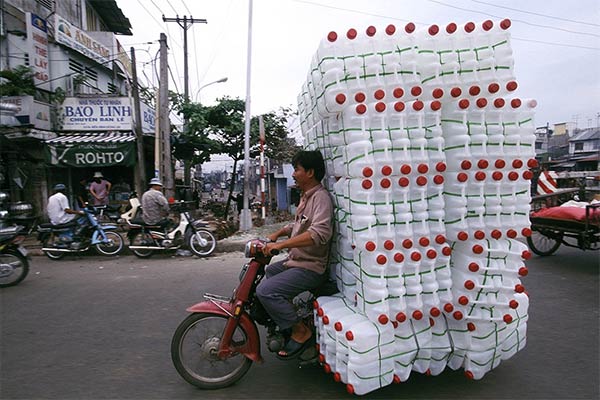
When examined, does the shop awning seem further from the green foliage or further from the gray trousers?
the gray trousers

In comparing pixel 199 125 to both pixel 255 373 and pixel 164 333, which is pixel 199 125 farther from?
pixel 255 373

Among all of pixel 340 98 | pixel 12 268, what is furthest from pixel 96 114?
pixel 340 98

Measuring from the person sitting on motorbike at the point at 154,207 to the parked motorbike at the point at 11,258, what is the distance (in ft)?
7.69

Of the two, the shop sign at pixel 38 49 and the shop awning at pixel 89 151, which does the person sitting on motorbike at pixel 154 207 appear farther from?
the shop sign at pixel 38 49

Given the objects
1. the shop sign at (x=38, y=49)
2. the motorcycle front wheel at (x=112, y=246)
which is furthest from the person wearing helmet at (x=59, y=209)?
the shop sign at (x=38, y=49)

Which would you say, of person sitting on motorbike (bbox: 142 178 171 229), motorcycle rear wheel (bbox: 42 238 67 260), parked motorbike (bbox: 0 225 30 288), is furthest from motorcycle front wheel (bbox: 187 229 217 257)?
parked motorbike (bbox: 0 225 30 288)

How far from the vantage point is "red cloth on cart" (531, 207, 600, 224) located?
17.9 feet

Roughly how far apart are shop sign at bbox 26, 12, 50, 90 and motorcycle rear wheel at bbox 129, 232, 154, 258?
23.0ft

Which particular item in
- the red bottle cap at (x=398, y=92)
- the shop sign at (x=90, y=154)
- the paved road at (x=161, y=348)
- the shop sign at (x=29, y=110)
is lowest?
the paved road at (x=161, y=348)

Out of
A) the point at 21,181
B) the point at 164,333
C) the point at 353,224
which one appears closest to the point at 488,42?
the point at 353,224

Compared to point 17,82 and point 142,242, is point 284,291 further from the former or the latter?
point 17,82

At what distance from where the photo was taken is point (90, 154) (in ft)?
37.8

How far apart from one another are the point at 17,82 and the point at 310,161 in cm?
1194

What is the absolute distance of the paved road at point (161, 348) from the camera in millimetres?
2824
